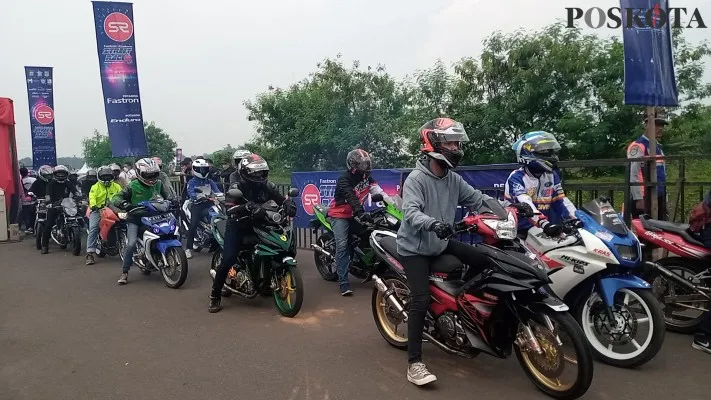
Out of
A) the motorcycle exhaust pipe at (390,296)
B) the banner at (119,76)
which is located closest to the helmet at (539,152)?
the motorcycle exhaust pipe at (390,296)

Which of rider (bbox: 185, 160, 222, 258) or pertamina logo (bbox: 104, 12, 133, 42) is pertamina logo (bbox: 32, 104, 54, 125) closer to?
pertamina logo (bbox: 104, 12, 133, 42)

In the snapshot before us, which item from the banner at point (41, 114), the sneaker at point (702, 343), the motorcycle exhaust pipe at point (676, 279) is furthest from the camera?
the banner at point (41, 114)

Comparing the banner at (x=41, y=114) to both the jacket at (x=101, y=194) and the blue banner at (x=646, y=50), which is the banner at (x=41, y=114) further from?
the blue banner at (x=646, y=50)

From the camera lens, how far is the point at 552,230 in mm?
4293

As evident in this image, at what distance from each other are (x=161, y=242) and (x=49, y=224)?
17.1 ft

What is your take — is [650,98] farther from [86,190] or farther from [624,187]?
[86,190]

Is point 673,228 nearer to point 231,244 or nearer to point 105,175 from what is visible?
point 231,244

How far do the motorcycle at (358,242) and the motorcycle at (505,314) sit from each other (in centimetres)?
240

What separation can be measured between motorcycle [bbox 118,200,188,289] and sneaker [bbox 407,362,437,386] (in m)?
4.48

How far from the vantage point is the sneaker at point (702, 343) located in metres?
4.47

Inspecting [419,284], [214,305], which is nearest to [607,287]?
[419,284]

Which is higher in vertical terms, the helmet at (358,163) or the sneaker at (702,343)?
the helmet at (358,163)

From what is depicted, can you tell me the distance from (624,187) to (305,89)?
17.3m

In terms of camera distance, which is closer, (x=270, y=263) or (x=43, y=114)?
(x=270, y=263)
